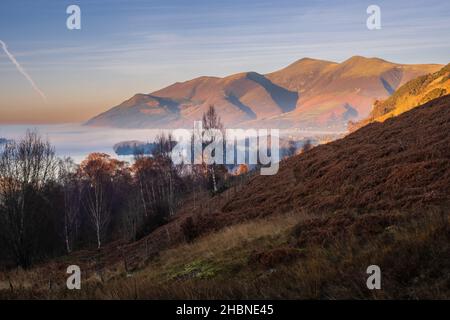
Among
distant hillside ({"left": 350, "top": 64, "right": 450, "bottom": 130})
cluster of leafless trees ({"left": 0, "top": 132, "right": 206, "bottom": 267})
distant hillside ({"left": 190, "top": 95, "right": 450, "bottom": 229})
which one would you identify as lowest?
cluster of leafless trees ({"left": 0, "top": 132, "right": 206, "bottom": 267})

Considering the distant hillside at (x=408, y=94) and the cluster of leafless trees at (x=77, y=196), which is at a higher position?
the distant hillside at (x=408, y=94)

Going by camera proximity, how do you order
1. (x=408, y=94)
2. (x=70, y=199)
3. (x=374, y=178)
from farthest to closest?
(x=408, y=94)
(x=70, y=199)
(x=374, y=178)

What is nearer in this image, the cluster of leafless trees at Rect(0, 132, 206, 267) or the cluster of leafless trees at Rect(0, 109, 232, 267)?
the cluster of leafless trees at Rect(0, 132, 206, 267)

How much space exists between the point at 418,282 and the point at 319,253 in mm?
2700

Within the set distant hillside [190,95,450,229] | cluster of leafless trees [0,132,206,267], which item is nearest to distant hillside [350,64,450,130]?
cluster of leafless trees [0,132,206,267]

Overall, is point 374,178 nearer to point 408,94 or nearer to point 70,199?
point 70,199

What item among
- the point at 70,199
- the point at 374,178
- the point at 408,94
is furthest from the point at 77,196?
the point at 408,94

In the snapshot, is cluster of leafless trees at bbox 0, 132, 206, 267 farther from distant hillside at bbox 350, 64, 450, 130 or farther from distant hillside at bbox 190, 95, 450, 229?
distant hillside at bbox 350, 64, 450, 130

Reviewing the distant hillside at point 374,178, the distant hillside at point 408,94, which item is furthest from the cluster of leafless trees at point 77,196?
the distant hillside at point 408,94

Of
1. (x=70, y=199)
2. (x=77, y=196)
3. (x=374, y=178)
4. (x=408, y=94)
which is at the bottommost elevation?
(x=77, y=196)

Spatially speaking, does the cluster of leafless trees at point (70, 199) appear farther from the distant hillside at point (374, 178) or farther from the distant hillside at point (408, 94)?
the distant hillside at point (408, 94)

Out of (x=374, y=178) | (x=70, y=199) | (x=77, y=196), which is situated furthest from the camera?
(x=77, y=196)

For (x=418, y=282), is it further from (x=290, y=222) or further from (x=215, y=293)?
(x=290, y=222)

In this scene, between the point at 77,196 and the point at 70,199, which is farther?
the point at 77,196
